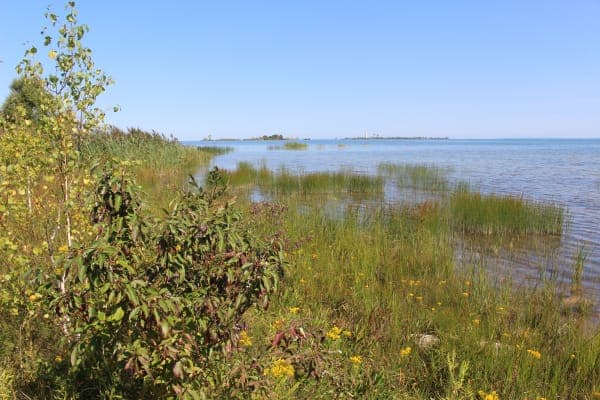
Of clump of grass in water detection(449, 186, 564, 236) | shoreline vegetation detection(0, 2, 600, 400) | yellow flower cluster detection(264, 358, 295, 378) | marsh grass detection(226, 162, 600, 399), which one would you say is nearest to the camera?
shoreline vegetation detection(0, 2, 600, 400)

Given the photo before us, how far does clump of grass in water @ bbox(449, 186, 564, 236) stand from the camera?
32.2 feet

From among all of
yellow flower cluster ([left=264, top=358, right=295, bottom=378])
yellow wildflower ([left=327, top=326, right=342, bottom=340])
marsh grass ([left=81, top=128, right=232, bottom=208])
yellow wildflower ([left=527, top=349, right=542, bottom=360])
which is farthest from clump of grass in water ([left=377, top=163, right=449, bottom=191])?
yellow flower cluster ([left=264, top=358, right=295, bottom=378])

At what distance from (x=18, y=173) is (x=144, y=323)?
8.61 ft

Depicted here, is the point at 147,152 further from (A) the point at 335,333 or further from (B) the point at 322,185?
(A) the point at 335,333

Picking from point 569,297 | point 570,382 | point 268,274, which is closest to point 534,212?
point 569,297

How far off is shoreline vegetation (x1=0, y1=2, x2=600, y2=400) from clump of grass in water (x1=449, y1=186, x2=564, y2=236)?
2854 mm

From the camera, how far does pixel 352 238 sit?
24.0 feet

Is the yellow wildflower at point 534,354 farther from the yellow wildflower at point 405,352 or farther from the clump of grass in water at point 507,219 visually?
the clump of grass in water at point 507,219

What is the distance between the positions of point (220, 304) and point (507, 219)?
9.35 metres

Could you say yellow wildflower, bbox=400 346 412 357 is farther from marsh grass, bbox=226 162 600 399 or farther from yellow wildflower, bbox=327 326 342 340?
Answer: yellow wildflower, bbox=327 326 342 340

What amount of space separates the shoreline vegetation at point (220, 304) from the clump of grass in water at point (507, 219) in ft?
9.37

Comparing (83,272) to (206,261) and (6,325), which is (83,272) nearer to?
(206,261)

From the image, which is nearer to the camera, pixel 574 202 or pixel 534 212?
pixel 534 212

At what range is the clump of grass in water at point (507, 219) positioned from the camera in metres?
9.80
